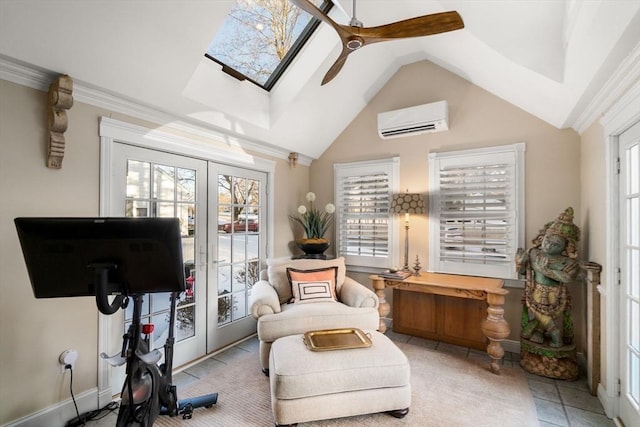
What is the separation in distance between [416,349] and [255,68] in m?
3.34

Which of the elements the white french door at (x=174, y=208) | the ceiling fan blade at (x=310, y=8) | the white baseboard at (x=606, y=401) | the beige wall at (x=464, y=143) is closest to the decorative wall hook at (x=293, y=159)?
the beige wall at (x=464, y=143)

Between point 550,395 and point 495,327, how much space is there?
1.88 feet

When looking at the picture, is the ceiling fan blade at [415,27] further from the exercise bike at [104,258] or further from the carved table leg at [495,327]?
the carved table leg at [495,327]

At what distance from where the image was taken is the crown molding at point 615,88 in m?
1.58

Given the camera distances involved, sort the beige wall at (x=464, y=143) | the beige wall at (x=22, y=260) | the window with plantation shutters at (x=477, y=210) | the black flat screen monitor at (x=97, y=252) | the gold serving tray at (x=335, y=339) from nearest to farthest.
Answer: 1. the black flat screen monitor at (x=97, y=252)
2. the beige wall at (x=22, y=260)
3. the gold serving tray at (x=335, y=339)
4. the beige wall at (x=464, y=143)
5. the window with plantation shutters at (x=477, y=210)

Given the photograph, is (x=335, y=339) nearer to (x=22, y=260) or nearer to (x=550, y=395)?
(x=550, y=395)

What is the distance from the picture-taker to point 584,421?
6.59 ft

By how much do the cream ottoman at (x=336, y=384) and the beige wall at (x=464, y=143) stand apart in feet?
5.78

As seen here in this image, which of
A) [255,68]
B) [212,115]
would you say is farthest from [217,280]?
[255,68]

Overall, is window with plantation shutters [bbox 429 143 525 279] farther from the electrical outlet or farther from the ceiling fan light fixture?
the electrical outlet

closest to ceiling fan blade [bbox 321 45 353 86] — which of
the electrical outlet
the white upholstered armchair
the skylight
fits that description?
the skylight

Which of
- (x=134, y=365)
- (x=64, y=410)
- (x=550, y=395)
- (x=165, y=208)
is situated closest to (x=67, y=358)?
(x=64, y=410)

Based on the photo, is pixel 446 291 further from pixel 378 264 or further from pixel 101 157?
pixel 101 157

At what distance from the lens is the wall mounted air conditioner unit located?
10.6 feet
